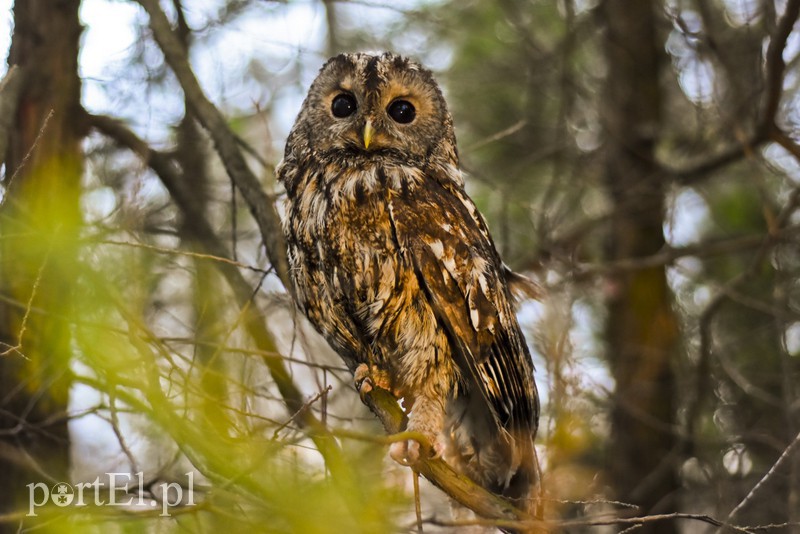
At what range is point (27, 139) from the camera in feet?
9.20

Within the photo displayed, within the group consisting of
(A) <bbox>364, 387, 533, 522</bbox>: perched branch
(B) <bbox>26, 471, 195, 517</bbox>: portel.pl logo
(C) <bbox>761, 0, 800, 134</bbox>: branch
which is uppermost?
(C) <bbox>761, 0, 800, 134</bbox>: branch

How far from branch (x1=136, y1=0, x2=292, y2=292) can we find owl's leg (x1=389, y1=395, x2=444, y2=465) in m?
0.60

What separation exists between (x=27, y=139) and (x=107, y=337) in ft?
4.19

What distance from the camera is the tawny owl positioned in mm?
2594

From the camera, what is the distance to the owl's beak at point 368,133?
2750mm

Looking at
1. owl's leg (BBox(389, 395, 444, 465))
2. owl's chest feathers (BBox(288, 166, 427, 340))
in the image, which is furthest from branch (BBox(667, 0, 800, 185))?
owl's leg (BBox(389, 395, 444, 465))

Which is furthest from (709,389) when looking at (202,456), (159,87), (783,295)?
(202,456)

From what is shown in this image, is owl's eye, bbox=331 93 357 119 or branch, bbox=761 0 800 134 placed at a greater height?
branch, bbox=761 0 800 134

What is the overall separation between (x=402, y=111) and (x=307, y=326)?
1093 millimetres

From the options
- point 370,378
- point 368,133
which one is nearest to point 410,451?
point 370,378

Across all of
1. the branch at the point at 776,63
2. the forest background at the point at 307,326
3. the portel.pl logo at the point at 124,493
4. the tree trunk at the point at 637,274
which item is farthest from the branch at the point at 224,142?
the tree trunk at the point at 637,274

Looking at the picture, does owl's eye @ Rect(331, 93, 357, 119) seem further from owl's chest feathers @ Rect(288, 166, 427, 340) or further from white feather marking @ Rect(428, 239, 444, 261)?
white feather marking @ Rect(428, 239, 444, 261)

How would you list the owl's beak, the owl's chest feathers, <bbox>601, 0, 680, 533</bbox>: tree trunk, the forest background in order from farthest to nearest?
<bbox>601, 0, 680, 533</bbox>: tree trunk
the owl's beak
the owl's chest feathers
the forest background

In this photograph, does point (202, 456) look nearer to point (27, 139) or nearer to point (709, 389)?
point (27, 139)
